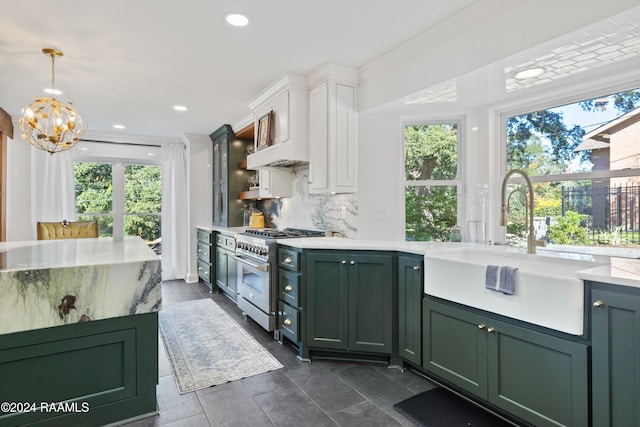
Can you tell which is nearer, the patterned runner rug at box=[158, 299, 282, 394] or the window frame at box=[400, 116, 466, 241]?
the patterned runner rug at box=[158, 299, 282, 394]

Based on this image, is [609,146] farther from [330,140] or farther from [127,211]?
[127,211]

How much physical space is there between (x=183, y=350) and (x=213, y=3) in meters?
2.66

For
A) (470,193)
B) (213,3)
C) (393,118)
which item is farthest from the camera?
(393,118)

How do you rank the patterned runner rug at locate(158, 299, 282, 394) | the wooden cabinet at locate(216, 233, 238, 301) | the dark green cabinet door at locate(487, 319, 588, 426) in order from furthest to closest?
1. the wooden cabinet at locate(216, 233, 238, 301)
2. the patterned runner rug at locate(158, 299, 282, 394)
3. the dark green cabinet door at locate(487, 319, 588, 426)

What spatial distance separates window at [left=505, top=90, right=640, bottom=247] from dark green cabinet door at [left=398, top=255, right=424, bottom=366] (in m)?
0.96

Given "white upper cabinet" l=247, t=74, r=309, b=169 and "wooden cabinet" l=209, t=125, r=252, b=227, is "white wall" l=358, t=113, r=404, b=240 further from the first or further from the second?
"wooden cabinet" l=209, t=125, r=252, b=227

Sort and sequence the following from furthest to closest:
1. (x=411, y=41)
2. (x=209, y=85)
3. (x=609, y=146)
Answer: (x=209, y=85) → (x=411, y=41) → (x=609, y=146)

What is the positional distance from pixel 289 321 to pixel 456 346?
4.61ft

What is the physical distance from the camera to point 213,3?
7.14 ft

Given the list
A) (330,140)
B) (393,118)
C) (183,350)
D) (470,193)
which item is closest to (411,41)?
(393,118)

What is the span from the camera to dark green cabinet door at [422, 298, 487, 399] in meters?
2.04

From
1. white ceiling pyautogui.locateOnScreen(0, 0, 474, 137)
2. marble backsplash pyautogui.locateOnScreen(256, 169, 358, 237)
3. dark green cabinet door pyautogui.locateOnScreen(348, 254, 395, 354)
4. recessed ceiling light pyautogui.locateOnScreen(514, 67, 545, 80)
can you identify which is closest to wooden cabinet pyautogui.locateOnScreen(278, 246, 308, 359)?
dark green cabinet door pyautogui.locateOnScreen(348, 254, 395, 354)

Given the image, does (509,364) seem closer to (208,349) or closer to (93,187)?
(208,349)

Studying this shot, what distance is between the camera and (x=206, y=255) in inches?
215
